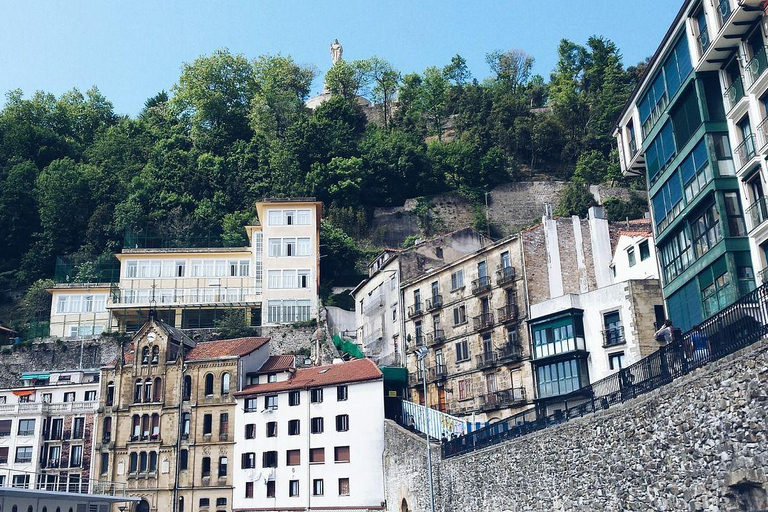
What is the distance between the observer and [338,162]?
87.0 meters

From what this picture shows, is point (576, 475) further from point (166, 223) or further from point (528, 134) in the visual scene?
point (528, 134)

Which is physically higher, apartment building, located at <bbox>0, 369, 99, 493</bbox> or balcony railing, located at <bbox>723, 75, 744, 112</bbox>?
balcony railing, located at <bbox>723, 75, 744, 112</bbox>

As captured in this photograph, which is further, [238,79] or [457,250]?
[238,79]

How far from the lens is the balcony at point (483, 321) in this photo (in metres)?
49.0

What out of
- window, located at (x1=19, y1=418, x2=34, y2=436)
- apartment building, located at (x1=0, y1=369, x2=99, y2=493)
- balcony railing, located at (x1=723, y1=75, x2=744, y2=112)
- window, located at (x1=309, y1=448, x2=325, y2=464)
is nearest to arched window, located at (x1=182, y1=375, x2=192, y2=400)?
apartment building, located at (x1=0, y1=369, x2=99, y2=493)

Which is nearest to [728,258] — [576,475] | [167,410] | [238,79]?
[576,475]

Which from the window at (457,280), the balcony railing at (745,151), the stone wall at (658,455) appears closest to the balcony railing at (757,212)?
the balcony railing at (745,151)

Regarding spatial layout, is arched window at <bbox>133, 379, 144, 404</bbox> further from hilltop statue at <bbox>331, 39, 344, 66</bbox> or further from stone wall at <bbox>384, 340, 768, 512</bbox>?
hilltop statue at <bbox>331, 39, 344, 66</bbox>

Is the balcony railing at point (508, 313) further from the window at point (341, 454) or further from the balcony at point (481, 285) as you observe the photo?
the window at point (341, 454)

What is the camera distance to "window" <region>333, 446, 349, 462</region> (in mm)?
47344

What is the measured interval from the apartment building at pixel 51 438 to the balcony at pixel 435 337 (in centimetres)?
2338

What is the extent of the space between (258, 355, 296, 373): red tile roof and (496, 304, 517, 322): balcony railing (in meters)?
14.6

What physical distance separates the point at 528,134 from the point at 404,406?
2139 inches

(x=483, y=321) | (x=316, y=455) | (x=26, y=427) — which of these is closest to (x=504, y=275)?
(x=483, y=321)
